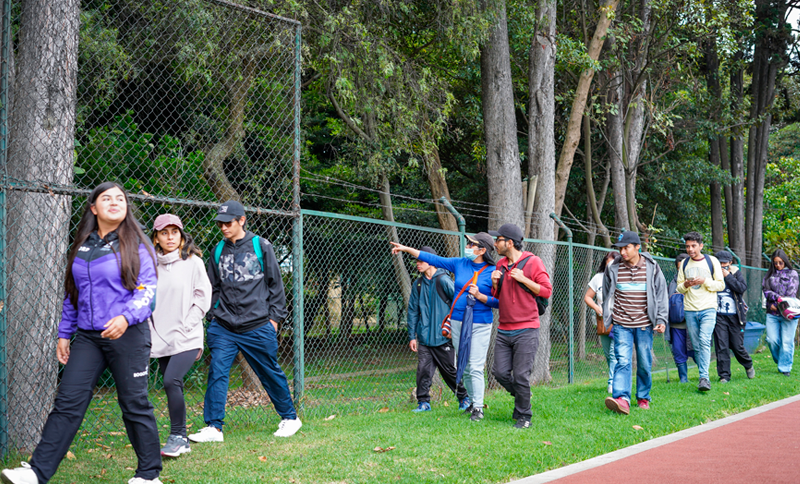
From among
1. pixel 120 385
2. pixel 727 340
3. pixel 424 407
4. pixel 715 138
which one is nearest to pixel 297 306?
pixel 424 407

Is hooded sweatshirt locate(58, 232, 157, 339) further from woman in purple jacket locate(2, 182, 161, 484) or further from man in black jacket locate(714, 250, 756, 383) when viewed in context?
man in black jacket locate(714, 250, 756, 383)

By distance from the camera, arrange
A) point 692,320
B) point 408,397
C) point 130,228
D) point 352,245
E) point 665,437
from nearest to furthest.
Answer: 1. point 130,228
2. point 665,437
3. point 408,397
4. point 692,320
5. point 352,245

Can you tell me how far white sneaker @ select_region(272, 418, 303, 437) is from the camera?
6069 mm

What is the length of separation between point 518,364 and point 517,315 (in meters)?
0.46

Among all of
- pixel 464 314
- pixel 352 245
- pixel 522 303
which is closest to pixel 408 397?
pixel 464 314

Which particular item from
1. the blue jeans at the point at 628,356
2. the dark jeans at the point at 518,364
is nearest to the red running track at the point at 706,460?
the blue jeans at the point at 628,356

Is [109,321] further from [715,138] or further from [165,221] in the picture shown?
[715,138]

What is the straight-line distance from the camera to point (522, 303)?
6816 millimetres

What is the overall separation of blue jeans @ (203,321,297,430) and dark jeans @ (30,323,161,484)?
1.60m

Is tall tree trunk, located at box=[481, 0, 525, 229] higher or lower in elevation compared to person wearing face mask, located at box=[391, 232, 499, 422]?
higher

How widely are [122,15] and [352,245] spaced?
10.4m

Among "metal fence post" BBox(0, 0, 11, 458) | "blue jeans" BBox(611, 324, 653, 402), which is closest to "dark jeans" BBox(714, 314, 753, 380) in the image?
"blue jeans" BBox(611, 324, 653, 402)

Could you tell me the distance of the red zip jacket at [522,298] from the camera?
6.71m

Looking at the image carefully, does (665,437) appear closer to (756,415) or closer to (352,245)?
(756,415)
